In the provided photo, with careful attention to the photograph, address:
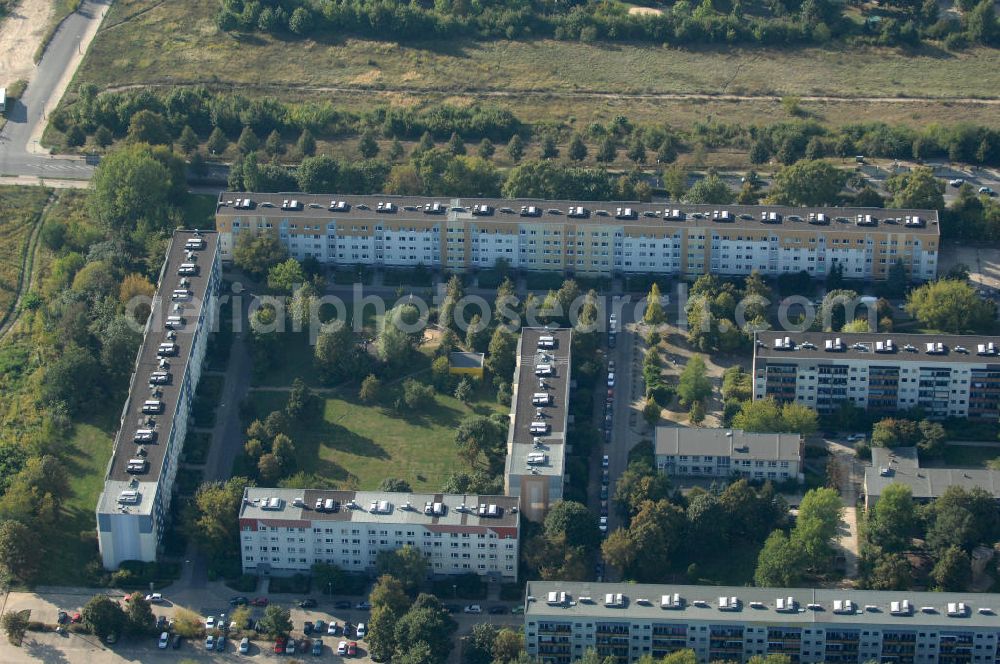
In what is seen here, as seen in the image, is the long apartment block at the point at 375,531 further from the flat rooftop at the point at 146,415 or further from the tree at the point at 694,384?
the tree at the point at 694,384

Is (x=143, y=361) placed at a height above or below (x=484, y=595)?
above

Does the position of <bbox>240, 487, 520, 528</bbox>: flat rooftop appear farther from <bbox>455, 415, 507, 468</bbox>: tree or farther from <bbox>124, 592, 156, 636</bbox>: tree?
<bbox>124, 592, 156, 636</bbox>: tree

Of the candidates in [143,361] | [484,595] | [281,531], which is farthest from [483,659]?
[143,361]

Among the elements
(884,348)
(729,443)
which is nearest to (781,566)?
(729,443)

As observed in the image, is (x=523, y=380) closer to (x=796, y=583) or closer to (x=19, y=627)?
(x=796, y=583)

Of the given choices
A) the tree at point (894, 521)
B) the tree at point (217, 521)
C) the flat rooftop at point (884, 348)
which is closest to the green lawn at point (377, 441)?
the tree at point (217, 521)

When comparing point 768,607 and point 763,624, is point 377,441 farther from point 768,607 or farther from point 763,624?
point 763,624
